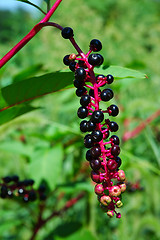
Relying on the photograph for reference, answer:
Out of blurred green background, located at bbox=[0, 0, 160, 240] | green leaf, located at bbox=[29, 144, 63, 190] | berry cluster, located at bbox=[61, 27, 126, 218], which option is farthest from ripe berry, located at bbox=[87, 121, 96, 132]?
green leaf, located at bbox=[29, 144, 63, 190]

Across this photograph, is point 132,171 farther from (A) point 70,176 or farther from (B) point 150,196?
(A) point 70,176

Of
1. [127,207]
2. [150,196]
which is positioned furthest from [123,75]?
[127,207]

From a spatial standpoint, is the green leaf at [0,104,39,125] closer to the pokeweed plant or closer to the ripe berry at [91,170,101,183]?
the pokeweed plant

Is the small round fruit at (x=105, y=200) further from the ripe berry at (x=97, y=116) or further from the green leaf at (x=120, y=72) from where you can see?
the green leaf at (x=120, y=72)

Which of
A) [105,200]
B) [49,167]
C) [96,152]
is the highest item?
[49,167]

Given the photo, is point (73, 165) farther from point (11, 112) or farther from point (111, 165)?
point (111, 165)

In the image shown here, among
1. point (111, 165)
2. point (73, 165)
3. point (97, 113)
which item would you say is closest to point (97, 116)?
point (97, 113)

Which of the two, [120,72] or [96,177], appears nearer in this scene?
[96,177]

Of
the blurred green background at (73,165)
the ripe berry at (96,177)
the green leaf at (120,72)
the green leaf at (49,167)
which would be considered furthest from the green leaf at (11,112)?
the green leaf at (49,167)
